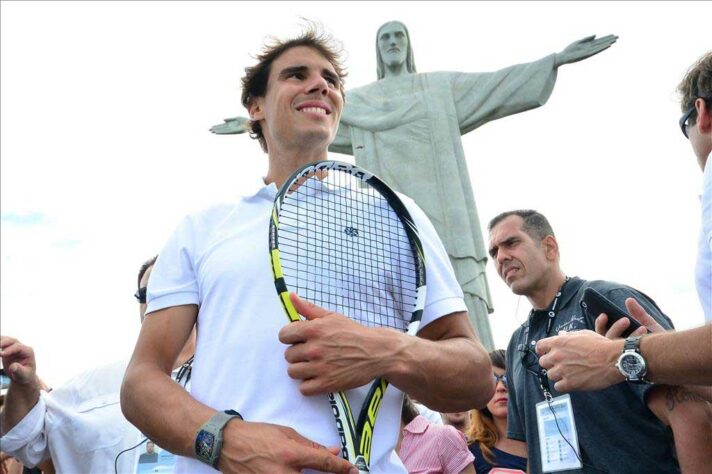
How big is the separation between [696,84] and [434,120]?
623cm

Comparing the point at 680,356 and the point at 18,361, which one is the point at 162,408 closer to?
the point at 680,356

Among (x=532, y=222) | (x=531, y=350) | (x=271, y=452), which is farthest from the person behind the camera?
(x=532, y=222)

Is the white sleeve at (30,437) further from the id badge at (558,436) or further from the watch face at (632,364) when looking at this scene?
the watch face at (632,364)

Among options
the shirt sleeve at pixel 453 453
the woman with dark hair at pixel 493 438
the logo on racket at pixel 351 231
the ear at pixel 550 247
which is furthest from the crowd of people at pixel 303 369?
the woman with dark hair at pixel 493 438

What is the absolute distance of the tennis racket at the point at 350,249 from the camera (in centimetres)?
168

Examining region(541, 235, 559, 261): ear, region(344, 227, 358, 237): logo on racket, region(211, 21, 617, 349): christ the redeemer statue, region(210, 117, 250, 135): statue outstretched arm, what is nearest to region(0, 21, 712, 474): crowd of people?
region(344, 227, 358, 237): logo on racket

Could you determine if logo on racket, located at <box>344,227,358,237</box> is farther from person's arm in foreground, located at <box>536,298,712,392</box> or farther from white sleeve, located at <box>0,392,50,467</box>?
white sleeve, located at <box>0,392,50,467</box>

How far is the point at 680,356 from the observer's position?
191 centimetres

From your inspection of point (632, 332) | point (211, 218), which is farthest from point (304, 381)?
point (632, 332)

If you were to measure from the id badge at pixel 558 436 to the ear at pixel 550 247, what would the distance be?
0.84 meters

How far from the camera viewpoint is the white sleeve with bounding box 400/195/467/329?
1.80m

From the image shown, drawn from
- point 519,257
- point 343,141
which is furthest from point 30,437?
point 343,141

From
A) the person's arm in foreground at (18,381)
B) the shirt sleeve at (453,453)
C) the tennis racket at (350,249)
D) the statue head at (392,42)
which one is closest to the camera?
the tennis racket at (350,249)

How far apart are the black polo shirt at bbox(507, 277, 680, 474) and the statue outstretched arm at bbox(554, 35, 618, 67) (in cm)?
500
